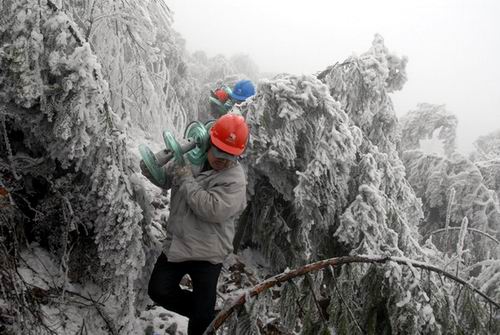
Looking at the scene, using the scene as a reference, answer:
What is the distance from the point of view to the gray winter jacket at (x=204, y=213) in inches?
98.3

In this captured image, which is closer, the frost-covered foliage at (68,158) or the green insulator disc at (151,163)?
the frost-covered foliage at (68,158)

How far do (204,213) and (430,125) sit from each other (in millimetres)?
10280

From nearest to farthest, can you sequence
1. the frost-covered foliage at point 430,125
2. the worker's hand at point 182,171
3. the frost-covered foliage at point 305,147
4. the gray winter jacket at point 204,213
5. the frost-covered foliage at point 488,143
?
1. the gray winter jacket at point 204,213
2. the worker's hand at point 182,171
3. the frost-covered foliage at point 305,147
4. the frost-covered foliage at point 430,125
5. the frost-covered foliage at point 488,143

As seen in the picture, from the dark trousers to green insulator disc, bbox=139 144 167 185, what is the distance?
2.08 ft

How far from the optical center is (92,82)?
2.38 m

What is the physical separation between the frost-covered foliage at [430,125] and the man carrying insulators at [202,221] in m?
9.38

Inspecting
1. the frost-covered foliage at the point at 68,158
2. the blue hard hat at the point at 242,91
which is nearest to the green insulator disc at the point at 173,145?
the frost-covered foliage at the point at 68,158

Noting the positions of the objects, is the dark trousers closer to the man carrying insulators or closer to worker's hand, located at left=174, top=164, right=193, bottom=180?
the man carrying insulators

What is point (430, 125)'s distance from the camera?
435 inches

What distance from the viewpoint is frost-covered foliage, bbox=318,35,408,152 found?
4711mm

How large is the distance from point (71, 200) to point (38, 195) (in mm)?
341

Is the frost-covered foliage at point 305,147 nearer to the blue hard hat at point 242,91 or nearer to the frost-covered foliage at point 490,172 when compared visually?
the blue hard hat at point 242,91

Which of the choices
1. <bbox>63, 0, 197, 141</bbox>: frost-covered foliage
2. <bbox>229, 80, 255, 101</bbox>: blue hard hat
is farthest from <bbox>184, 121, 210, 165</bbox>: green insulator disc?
<bbox>229, 80, 255, 101</bbox>: blue hard hat

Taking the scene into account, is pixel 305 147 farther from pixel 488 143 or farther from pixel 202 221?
pixel 488 143
